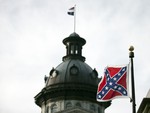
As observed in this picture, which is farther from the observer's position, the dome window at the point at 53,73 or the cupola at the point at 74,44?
the cupola at the point at 74,44

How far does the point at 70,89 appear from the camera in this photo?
6988cm

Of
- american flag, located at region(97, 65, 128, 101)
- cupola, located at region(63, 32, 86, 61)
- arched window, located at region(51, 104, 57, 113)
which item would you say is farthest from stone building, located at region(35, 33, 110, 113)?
american flag, located at region(97, 65, 128, 101)

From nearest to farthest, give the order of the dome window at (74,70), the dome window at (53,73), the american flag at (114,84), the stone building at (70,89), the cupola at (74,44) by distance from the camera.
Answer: the american flag at (114,84) < the stone building at (70,89) < the dome window at (74,70) < the dome window at (53,73) < the cupola at (74,44)

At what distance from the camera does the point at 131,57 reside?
2242cm

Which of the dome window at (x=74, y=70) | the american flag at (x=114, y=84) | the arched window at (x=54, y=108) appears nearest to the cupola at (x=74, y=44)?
the dome window at (x=74, y=70)

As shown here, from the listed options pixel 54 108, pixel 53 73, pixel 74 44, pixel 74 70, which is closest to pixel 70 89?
pixel 74 70

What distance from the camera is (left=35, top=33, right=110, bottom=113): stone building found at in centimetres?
6981

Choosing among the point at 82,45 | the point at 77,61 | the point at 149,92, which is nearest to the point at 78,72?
the point at 77,61

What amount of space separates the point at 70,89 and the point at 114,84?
4634cm

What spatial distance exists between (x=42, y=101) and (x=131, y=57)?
5069 centimetres

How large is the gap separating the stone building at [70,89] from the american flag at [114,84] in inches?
1716

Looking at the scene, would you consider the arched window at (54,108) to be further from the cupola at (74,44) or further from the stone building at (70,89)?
the cupola at (74,44)

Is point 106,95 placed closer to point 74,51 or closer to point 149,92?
point 149,92

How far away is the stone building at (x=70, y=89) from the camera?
2749 inches
